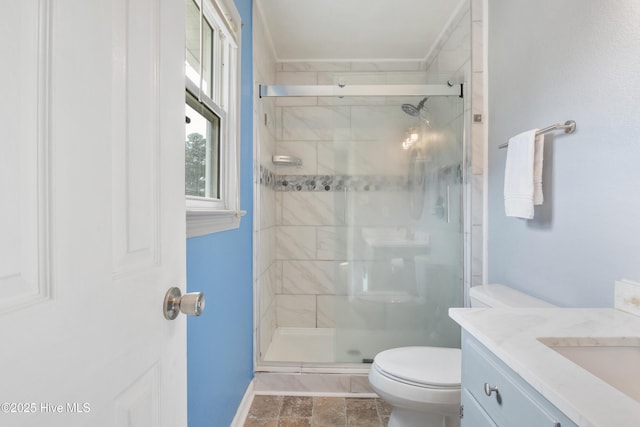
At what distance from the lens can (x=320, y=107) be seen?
8.38 ft

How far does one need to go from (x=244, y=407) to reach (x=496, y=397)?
1.43 meters

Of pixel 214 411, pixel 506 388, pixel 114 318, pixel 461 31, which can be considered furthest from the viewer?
pixel 461 31

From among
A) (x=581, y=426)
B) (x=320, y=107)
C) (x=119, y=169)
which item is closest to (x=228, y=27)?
(x=320, y=107)

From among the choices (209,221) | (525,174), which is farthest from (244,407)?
(525,174)

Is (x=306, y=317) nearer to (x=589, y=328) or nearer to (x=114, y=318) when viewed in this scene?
(x=589, y=328)

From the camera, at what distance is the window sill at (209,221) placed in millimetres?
1040

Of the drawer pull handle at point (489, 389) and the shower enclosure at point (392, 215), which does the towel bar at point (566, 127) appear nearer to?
the shower enclosure at point (392, 215)

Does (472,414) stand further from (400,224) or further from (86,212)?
(400,224)

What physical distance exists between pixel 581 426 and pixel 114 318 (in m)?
0.72

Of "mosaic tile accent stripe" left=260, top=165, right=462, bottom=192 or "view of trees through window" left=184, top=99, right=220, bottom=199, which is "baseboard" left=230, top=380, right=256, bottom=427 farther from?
"mosaic tile accent stripe" left=260, top=165, right=462, bottom=192

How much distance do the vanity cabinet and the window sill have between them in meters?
0.91

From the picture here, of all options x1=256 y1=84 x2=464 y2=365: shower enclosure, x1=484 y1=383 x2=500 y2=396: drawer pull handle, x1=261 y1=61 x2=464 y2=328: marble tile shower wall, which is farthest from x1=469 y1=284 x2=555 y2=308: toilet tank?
x1=261 y1=61 x2=464 y2=328: marble tile shower wall

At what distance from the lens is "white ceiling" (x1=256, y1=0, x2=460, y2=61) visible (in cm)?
211

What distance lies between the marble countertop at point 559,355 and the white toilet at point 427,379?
1.47ft
